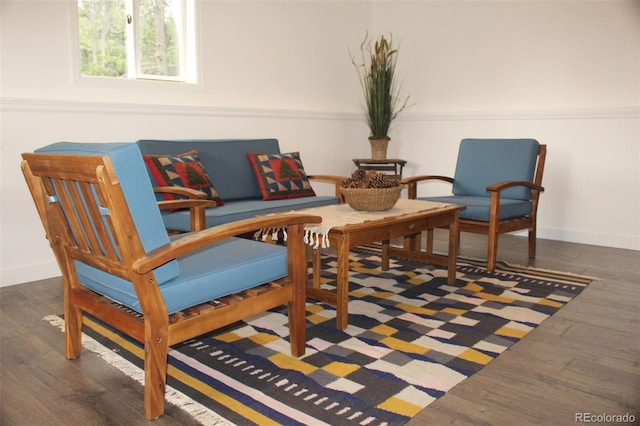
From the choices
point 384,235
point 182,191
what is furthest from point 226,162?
point 384,235

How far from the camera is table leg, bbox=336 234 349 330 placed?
2.44 m

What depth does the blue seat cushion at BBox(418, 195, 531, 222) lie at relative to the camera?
11.5 feet

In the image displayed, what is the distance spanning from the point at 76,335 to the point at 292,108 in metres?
3.31

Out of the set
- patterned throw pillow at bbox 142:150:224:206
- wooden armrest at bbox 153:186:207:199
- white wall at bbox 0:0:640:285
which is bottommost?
wooden armrest at bbox 153:186:207:199

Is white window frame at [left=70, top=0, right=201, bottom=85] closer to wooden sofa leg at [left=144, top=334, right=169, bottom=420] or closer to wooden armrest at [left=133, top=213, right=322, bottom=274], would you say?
wooden armrest at [left=133, top=213, right=322, bottom=274]

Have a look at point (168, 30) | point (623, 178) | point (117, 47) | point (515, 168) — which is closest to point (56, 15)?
point (117, 47)

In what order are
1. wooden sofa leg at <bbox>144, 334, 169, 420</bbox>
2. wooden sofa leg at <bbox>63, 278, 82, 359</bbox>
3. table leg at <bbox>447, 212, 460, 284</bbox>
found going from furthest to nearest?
table leg at <bbox>447, 212, 460, 284</bbox> < wooden sofa leg at <bbox>63, 278, 82, 359</bbox> < wooden sofa leg at <bbox>144, 334, 169, 420</bbox>

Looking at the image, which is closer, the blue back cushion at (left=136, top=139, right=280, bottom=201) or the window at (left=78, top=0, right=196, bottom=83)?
the blue back cushion at (left=136, top=139, right=280, bottom=201)

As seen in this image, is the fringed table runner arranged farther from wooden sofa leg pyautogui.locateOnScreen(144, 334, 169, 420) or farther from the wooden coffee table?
wooden sofa leg pyautogui.locateOnScreen(144, 334, 169, 420)

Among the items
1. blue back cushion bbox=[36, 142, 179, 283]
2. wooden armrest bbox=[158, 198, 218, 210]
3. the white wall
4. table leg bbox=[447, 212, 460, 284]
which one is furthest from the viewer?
the white wall

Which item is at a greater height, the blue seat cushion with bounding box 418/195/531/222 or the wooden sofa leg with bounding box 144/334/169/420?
the blue seat cushion with bounding box 418/195/531/222

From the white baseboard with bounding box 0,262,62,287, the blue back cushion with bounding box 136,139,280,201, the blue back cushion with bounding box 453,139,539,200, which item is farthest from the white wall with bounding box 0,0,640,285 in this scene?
the blue back cushion with bounding box 453,139,539,200
